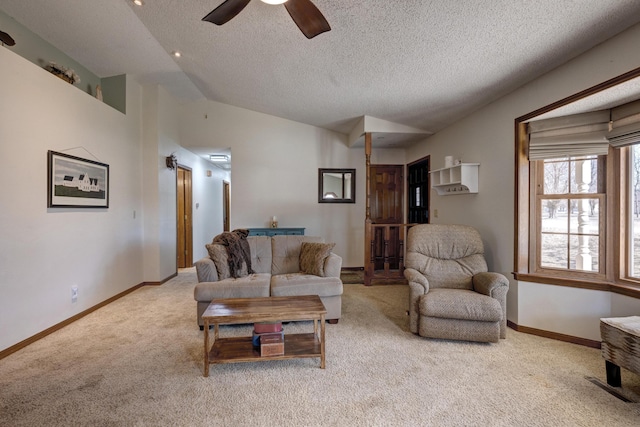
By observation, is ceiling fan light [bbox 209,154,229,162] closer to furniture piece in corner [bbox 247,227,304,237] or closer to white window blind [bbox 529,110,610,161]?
furniture piece in corner [bbox 247,227,304,237]

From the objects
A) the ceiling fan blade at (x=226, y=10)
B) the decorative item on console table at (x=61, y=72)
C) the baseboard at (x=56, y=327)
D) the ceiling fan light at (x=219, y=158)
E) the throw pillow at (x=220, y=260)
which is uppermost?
the decorative item on console table at (x=61, y=72)

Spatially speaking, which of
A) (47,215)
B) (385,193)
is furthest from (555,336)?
(47,215)

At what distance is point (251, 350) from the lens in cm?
216

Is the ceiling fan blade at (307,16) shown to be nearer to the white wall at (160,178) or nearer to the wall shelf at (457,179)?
the wall shelf at (457,179)

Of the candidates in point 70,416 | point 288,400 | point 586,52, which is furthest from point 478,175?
point 70,416

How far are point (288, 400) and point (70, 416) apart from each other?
1.22 m

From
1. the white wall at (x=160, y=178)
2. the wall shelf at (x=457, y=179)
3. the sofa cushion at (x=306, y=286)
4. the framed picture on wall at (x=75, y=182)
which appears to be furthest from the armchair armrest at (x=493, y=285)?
the white wall at (x=160, y=178)

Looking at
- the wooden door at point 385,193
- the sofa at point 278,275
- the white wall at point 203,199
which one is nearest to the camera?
the sofa at point 278,275

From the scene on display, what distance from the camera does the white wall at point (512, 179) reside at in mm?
2154

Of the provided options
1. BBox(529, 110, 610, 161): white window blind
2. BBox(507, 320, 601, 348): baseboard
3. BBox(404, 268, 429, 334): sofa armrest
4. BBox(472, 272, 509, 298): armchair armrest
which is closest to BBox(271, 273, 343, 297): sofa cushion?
BBox(404, 268, 429, 334): sofa armrest

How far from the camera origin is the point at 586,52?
7.29ft

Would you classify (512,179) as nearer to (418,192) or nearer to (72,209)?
(418,192)

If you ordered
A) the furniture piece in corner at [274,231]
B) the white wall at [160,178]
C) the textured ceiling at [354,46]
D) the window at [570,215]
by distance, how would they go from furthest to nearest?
the furniture piece in corner at [274,231] → the white wall at [160,178] → the window at [570,215] → the textured ceiling at [354,46]

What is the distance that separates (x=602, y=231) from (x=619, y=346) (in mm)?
1118
